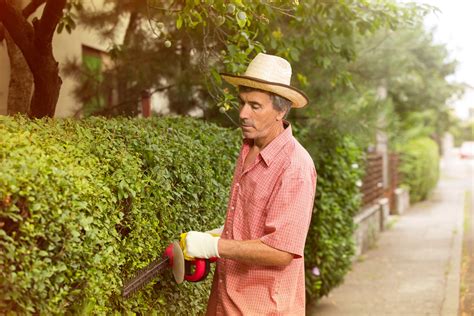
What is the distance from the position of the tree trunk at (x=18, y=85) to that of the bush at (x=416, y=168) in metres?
14.9

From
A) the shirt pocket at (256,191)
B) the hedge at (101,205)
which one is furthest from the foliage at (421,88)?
the shirt pocket at (256,191)

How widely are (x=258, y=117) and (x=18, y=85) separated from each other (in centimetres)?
363

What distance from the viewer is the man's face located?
3879mm

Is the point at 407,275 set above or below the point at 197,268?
below

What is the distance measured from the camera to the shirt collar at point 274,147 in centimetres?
379

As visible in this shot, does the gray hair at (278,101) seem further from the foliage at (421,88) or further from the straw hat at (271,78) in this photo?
the foliage at (421,88)

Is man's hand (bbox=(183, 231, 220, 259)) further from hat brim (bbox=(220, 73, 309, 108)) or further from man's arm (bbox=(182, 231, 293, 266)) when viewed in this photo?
hat brim (bbox=(220, 73, 309, 108))

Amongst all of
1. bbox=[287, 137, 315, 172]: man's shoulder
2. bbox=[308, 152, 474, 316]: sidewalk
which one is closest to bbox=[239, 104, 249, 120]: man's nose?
bbox=[287, 137, 315, 172]: man's shoulder

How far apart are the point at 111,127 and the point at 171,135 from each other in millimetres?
697

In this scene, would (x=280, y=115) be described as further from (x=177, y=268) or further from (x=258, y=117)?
(x=177, y=268)

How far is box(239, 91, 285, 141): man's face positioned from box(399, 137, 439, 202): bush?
56.6 ft

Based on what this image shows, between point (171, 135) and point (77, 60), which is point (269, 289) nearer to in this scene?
point (171, 135)

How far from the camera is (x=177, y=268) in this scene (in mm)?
3885

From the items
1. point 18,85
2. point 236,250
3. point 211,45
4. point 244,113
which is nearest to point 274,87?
point 244,113
